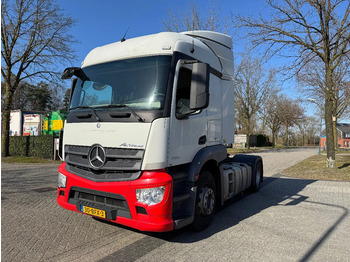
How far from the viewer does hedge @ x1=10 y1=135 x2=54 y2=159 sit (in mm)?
17094

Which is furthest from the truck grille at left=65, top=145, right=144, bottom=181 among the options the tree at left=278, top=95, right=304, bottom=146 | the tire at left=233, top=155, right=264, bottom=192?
the tree at left=278, top=95, right=304, bottom=146

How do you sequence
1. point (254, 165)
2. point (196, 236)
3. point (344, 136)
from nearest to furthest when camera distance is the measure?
point (196, 236), point (254, 165), point (344, 136)

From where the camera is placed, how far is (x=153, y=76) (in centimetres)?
380

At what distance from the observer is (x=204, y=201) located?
171 inches

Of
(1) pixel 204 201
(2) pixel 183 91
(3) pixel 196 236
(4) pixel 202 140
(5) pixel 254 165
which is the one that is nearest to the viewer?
(2) pixel 183 91

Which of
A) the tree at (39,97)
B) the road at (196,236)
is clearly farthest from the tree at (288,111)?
the tree at (39,97)

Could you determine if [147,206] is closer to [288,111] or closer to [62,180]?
[62,180]

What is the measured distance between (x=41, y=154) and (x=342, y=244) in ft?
58.0

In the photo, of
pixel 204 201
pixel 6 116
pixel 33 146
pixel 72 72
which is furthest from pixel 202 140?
pixel 6 116

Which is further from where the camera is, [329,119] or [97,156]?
[329,119]

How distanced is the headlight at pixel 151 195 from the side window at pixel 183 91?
113 centimetres

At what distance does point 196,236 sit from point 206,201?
0.56m

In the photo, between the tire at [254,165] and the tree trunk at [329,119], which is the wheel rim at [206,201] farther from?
the tree trunk at [329,119]

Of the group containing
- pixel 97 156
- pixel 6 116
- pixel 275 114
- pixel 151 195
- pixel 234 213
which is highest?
pixel 275 114
